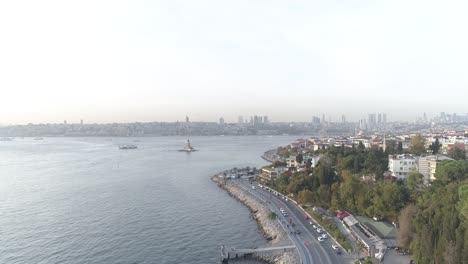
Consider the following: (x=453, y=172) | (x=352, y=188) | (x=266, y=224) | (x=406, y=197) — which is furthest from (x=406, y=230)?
(x=453, y=172)

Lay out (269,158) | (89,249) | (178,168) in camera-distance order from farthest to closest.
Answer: (269,158)
(178,168)
(89,249)

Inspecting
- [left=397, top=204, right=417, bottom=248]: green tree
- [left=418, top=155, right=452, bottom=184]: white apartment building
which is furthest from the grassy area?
[left=418, top=155, right=452, bottom=184]: white apartment building

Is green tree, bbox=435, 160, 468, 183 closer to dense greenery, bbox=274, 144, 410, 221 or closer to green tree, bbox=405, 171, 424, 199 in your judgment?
green tree, bbox=405, 171, 424, 199

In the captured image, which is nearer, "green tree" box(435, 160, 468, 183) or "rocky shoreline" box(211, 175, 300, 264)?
"rocky shoreline" box(211, 175, 300, 264)

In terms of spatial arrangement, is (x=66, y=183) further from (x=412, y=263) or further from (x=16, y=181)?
(x=412, y=263)

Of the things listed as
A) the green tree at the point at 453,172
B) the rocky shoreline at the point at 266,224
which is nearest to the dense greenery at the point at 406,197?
the green tree at the point at 453,172

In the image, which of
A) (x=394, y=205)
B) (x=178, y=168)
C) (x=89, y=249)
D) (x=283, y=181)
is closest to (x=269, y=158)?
(x=178, y=168)
